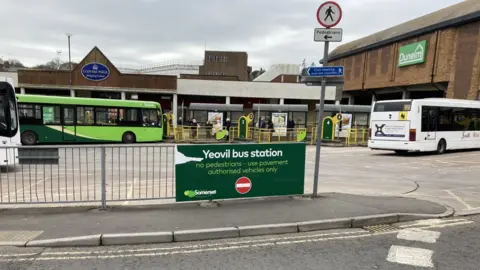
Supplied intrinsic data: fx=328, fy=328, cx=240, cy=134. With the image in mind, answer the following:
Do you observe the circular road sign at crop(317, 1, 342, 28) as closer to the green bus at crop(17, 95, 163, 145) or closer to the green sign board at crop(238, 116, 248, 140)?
the green bus at crop(17, 95, 163, 145)

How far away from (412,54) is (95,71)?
33697 millimetres

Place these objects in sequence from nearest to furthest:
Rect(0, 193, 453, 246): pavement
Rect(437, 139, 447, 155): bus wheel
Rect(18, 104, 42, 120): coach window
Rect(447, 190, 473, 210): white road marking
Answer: Rect(0, 193, 453, 246): pavement, Rect(447, 190, 473, 210): white road marking, Rect(437, 139, 447, 155): bus wheel, Rect(18, 104, 42, 120): coach window

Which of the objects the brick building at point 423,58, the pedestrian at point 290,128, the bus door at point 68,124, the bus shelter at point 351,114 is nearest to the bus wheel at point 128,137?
the bus door at point 68,124

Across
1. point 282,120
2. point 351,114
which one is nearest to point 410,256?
point 282,120

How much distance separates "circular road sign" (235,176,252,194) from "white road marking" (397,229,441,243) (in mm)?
2748

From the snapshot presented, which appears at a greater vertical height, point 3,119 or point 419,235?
point 3,119

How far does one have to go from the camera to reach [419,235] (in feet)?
16.7

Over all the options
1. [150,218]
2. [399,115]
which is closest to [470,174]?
[399,115]

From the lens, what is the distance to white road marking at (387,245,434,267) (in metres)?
4.12

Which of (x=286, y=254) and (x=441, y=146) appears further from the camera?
(x=441, y=146)

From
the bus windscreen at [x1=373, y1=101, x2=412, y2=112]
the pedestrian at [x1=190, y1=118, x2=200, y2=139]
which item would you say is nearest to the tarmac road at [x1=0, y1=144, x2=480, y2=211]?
the bus windscreen at [x1=373, y1=101, x2=412, y2=112]

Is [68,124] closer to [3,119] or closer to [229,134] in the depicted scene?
[3,119]

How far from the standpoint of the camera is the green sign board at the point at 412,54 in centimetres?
3476

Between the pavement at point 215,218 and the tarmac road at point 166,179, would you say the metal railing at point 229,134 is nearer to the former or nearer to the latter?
the tarmac road at point 166,179
